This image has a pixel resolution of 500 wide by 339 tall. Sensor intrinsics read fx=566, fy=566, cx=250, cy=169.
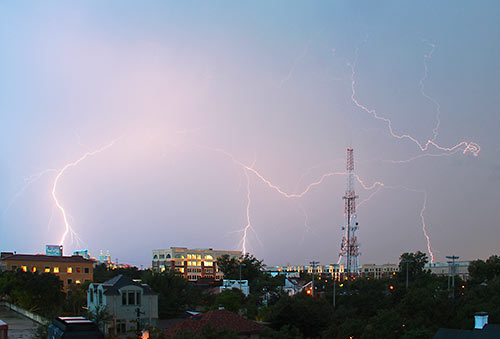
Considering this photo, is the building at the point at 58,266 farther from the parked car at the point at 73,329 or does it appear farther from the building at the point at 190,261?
the building at the point at 190,261

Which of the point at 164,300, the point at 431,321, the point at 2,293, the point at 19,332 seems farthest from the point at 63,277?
the point at 431,321

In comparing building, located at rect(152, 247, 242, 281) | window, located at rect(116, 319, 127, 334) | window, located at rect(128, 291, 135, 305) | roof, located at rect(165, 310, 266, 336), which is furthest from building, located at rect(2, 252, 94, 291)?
building, located at rect(152, 247, 242, 281)

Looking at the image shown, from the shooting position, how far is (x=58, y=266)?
8488 centimetres


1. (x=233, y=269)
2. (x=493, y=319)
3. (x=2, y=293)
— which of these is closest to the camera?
(x=493, y=319)

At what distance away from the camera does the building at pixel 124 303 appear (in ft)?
107

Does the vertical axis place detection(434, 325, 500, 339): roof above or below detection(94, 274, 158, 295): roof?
below

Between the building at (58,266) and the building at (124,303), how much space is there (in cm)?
5288

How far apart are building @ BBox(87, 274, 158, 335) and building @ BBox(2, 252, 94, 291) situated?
52.9 metres

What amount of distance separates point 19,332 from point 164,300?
50.5ft

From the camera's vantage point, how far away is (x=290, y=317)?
38.4m

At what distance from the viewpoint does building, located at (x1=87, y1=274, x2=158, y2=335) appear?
32.6m

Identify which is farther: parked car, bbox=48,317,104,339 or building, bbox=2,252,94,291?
building, bbox=2,252,94,291

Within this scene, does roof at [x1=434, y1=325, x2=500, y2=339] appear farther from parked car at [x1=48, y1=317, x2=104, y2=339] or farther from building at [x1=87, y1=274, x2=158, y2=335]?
parked car at [x1=48, y1=317, x2=104, y2=339]

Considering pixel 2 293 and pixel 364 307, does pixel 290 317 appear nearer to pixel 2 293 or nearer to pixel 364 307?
pixel 364 307
